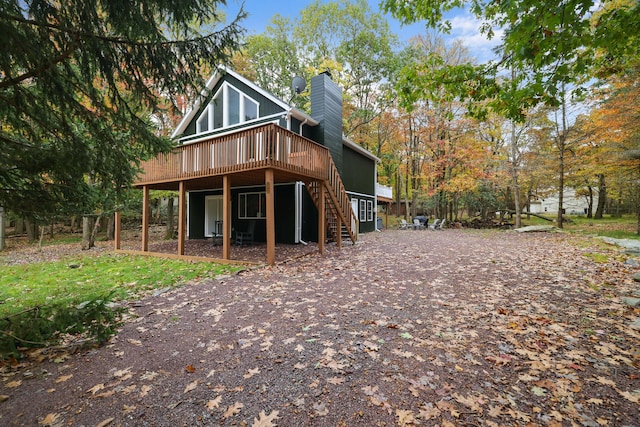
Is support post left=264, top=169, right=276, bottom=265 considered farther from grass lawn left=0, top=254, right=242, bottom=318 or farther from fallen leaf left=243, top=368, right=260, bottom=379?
fallen leaf left=243, top=368, right=260, bottom=379

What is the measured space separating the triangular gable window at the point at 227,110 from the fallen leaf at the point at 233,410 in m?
11.7

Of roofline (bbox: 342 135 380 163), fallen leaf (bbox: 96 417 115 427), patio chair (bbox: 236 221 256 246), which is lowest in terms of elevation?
fallen leaf (bbox: 96 417 115 427)

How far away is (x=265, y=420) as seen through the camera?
6.89ft

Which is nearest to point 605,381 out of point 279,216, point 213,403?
point 213,403

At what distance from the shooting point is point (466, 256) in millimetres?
8422

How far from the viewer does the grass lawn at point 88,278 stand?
5.04 meters

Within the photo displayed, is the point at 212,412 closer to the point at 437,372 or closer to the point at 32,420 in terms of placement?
the point at 32,420

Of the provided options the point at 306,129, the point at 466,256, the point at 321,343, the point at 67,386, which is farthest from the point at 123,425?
the point at 306,129

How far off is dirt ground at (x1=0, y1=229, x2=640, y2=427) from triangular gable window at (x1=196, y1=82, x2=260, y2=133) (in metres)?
9.46

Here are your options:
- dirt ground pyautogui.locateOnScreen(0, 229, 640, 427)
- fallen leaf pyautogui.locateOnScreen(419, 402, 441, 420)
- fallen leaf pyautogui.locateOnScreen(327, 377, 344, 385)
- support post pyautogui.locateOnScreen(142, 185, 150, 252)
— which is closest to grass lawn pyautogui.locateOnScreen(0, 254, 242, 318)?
dirt ground pyautogui.locateOnScreen(0, 229, 640, 427)

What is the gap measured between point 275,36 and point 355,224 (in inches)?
719

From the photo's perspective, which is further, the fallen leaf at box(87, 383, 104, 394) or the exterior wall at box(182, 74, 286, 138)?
the exterior wall at box(182, 74, 286, 138)

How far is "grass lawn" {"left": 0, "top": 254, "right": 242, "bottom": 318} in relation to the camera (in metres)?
5.04

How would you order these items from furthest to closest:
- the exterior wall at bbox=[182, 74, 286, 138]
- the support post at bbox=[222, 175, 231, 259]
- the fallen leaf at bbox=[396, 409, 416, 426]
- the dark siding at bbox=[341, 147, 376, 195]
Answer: the dark siding at bbox=[341, 147, 376, 195] → the exterior wall at bbox=[182, 74, 286, 138] → the support post at bbox=[222, 175, 231, 259] → the fallen leaf at bbox=[396, 409, 416, 426]
